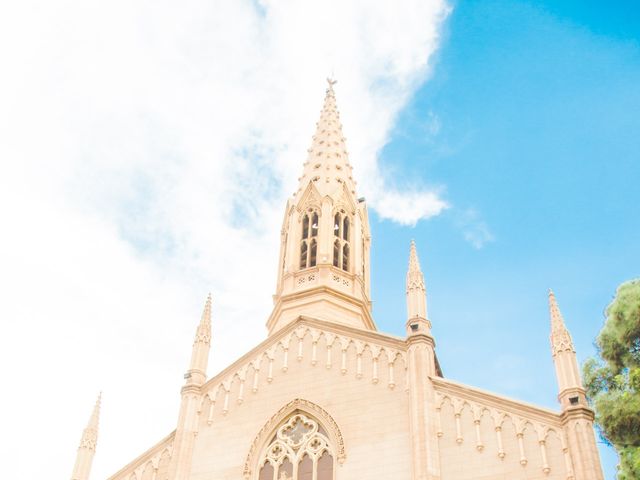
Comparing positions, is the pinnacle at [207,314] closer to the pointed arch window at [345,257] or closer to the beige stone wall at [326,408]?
the beige stone wall at [326,408]

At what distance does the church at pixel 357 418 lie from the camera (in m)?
20.8

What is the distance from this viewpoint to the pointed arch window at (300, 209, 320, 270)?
33531 mm

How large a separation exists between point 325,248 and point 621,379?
14.7 m

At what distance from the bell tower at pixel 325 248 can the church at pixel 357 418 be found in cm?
89

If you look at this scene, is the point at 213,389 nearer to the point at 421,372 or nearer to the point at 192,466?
the point at 192,466

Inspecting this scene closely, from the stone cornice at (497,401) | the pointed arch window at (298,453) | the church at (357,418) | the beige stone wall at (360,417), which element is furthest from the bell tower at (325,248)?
the stone cornice at (497,401)

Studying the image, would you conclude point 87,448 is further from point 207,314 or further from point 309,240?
point 309,240

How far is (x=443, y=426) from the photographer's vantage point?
72.4ft

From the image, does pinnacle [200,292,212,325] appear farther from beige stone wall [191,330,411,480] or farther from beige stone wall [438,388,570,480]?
beige stone wall [438,388,570,480]

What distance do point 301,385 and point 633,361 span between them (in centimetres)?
1077

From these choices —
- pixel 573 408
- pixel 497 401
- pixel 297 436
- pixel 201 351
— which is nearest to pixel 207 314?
pixel 201 351

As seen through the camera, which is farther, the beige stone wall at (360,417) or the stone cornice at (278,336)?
the stone cornice at (278,336)

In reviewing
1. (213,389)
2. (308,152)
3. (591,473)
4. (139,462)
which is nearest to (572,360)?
(591,473)

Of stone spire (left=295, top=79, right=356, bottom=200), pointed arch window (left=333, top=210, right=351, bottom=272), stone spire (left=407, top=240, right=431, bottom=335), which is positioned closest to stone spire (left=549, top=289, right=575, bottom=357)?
stone spire (left=407, top=240, right=431, bottom=335)
